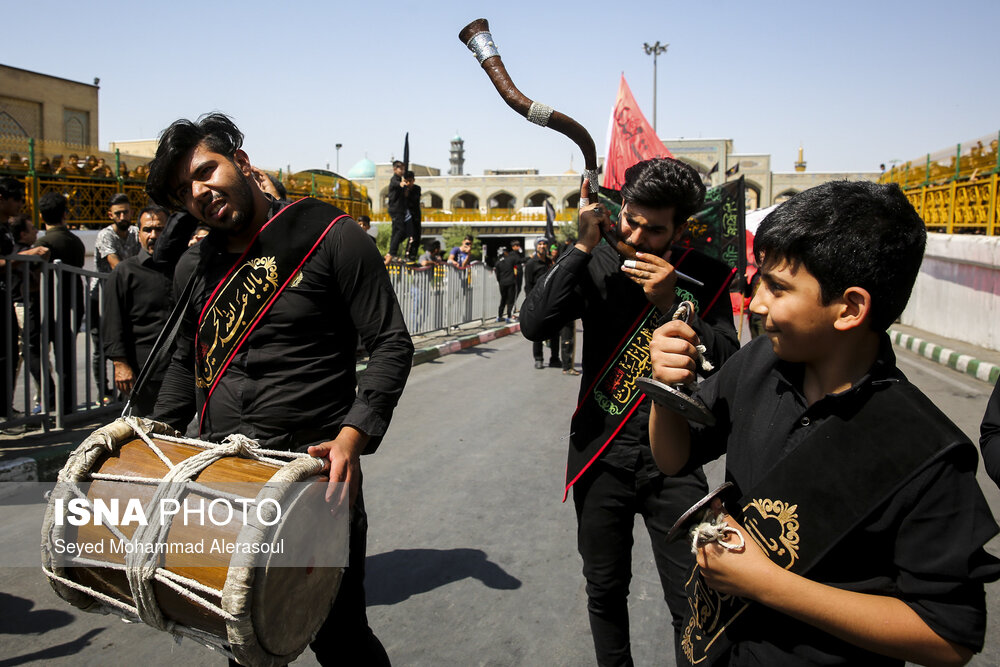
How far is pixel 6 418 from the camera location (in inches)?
223

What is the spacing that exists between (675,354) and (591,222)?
3.56 feet

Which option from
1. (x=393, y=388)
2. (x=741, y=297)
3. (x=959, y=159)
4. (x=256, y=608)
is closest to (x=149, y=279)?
(x=393, y=388)

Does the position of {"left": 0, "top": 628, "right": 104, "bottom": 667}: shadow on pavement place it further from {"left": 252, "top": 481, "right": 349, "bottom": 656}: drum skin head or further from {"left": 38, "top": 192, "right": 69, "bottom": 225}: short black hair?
{"left": 38, "top": 192, "right": 69, "bottom": 225}: short black hair

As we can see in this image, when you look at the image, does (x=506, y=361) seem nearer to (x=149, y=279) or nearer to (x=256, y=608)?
(x=149, y=279)

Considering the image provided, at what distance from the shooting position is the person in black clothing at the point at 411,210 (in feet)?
39.3

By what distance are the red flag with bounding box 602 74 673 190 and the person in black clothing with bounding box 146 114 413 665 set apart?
16.5 ft

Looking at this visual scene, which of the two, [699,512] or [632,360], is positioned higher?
[632,360]

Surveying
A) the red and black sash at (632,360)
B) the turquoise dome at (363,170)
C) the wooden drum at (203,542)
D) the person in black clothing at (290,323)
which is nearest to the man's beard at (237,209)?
the person in black clothing at (290,323)

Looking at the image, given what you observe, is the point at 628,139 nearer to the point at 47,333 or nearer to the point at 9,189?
the point at 47,333

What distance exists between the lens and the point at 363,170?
82.1 m

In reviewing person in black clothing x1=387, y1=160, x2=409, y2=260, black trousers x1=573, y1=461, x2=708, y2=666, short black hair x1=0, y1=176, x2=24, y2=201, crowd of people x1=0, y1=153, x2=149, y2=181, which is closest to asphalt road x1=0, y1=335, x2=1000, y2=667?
black trousers x1=573, y1=461, x2=708, y2=666

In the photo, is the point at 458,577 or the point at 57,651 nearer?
the point at 57,651

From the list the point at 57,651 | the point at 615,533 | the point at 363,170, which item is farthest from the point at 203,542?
the point at 363,170

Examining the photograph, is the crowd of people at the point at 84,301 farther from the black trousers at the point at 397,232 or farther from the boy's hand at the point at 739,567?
the black trousers at the point at 397,232
